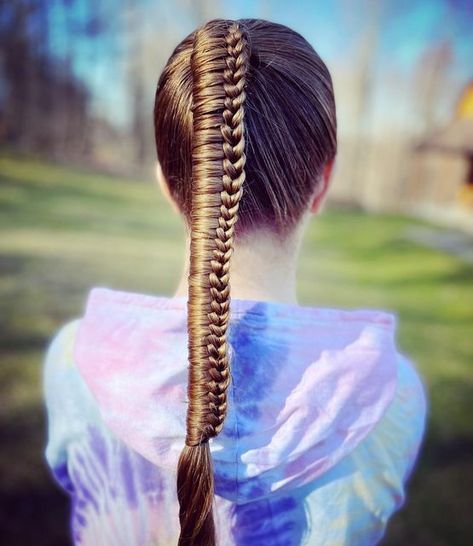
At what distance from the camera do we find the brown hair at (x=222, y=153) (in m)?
0.55

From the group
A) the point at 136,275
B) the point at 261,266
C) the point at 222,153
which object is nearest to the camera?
the point at 222,153

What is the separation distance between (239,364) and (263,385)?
0.04 m

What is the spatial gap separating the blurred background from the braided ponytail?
676mm

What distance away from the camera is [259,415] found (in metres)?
0.63

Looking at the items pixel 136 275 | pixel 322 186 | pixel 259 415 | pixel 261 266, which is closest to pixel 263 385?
pixel 259 415

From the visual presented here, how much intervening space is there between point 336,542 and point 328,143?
543 millimetres

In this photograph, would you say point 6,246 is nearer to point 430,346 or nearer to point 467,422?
point 430,346

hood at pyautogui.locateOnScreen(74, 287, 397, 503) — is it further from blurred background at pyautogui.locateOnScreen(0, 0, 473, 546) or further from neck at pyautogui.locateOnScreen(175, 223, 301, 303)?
blurred background at pyautogui.locateOnScreen(0, 0, 473, 546)

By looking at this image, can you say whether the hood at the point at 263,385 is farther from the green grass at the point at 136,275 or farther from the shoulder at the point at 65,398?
the green grass at the point at 136,275

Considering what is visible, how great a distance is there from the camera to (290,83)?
23.3 inches

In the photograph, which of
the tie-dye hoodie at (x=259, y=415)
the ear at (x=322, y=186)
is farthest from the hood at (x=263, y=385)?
the ear at (x=322, y=186)

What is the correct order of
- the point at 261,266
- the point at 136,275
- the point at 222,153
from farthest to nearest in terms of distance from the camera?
1. the point at 136,275
2. the point at 261,266
3. the point at 222,153

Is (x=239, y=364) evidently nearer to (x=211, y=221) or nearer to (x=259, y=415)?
(x=259, y=415)

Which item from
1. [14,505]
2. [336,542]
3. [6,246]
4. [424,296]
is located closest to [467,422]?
[424,296]
